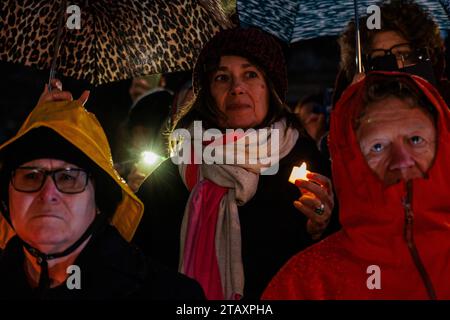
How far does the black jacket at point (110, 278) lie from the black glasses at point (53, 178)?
0.24 m

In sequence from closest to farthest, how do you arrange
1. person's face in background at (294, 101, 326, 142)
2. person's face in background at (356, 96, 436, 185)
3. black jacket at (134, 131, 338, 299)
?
person's face in background at (356, 96, 436, 185)
black jacket at (134, 131, 338, 299)
person's face in background at (294, 101, 326, 142)

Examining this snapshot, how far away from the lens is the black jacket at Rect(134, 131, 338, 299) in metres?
5.17

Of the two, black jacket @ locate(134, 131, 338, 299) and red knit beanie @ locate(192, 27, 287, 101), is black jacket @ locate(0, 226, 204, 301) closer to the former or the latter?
black jacket @ locate(134, 131, 338, 299)

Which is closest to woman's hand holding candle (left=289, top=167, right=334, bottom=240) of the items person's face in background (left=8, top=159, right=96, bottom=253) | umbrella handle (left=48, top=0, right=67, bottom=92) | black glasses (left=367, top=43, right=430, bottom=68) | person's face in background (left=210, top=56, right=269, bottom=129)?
person's face in background (left=210, top=56, right=269, bottom=129)

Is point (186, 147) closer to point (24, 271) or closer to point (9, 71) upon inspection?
Answer: point (24, 271)

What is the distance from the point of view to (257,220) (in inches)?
208

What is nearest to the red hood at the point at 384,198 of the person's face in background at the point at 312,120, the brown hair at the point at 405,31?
the brown hair at the point at 405,31

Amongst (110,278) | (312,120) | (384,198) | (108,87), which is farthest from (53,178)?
(108,87)

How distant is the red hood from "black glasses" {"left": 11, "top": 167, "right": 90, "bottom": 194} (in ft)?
3.81

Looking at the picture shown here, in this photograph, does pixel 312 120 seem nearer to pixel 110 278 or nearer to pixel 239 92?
pixel 239 92

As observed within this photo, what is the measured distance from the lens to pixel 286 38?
20.0 ft

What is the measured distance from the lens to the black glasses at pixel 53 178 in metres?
4.49

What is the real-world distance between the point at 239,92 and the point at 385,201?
4.85 feet
